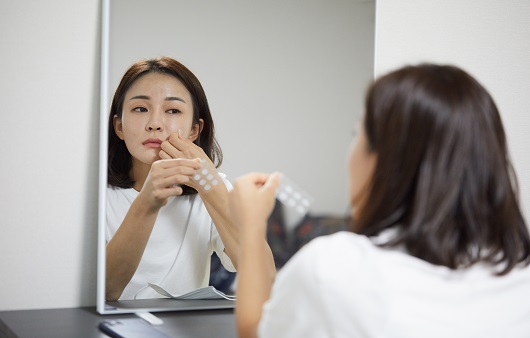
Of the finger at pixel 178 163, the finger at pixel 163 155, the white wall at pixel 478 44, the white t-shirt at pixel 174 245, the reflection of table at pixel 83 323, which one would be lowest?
the reflection of table at pixel 83 323

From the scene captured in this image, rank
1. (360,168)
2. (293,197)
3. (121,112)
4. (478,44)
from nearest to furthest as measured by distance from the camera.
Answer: (360,168)
(121,112)
(293,197)
(478,44)

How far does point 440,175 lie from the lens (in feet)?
3.26

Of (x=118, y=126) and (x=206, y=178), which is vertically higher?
(x=118, y=126)

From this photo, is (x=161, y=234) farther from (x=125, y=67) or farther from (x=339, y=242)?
(x=339, y=242)

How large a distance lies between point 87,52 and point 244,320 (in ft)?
2.71

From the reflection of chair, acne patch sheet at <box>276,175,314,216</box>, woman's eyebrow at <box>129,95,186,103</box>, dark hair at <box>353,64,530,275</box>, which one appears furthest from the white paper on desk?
dark hair at <box>353,64,530,275</box>

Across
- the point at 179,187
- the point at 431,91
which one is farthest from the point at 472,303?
the point at 179,187

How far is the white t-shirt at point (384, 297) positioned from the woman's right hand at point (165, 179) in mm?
729

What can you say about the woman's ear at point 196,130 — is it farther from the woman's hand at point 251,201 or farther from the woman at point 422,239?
the woman at point 422,239

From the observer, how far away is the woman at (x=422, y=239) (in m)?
0.93

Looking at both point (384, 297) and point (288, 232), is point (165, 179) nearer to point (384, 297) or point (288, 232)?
point (288, 232)

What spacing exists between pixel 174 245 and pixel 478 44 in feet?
3.52

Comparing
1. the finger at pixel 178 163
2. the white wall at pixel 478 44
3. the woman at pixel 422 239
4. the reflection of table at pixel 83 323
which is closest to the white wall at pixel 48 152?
the reflection of table at pixel 83 323

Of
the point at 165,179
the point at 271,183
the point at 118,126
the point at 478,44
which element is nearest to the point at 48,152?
the point at 118,126
